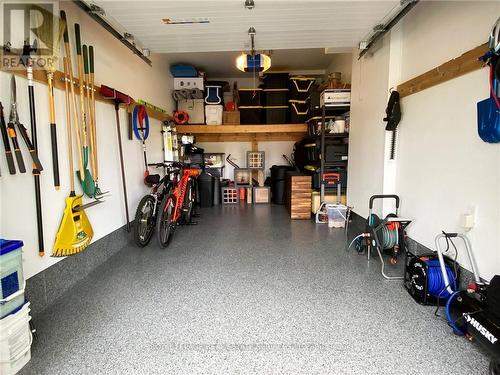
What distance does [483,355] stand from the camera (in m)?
1.36

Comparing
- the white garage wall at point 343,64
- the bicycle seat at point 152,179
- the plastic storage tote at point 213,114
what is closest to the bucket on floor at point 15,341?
the bicycle seat at point 152,179

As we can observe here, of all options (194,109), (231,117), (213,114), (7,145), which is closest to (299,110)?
(231,117)

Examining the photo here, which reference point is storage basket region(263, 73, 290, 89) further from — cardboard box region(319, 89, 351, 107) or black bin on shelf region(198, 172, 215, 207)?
black bin on shelf region(198, 172, 215, 207)

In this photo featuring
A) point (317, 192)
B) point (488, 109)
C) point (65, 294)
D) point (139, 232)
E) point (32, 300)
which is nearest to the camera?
point (488, 109)

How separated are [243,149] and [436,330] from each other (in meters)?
5.14

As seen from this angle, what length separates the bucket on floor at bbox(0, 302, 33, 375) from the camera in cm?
121

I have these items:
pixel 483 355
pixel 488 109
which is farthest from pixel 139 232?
pixel 488 109

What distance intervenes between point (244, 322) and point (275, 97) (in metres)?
4.31

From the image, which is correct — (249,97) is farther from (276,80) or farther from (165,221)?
(165,221)

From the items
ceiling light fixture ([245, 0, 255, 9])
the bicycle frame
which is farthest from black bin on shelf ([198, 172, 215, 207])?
ceiling light fixture ([245, 0, 255, 9])

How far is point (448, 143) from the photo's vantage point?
6.51 ft

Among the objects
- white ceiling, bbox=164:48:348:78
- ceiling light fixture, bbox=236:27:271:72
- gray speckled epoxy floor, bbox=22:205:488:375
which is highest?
white ceiling, bbox=164:48:348:78

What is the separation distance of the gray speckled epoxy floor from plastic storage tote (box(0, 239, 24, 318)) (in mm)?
356

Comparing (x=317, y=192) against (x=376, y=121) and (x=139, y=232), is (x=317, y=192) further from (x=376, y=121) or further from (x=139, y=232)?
(x=139, y=232)
